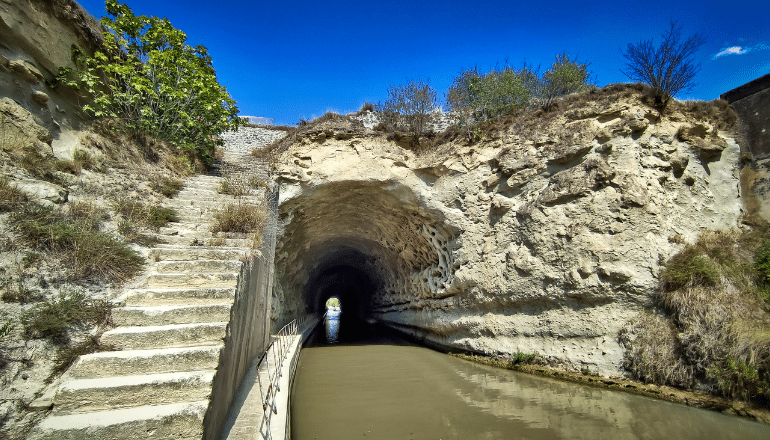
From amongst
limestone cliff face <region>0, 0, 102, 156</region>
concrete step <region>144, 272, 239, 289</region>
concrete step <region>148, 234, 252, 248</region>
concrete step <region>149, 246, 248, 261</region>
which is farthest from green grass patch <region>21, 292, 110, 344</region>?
limestone cliff face <region>0, 0, 102, 156</region>

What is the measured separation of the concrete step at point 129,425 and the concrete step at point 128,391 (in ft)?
0.23

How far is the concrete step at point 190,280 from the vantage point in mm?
4078

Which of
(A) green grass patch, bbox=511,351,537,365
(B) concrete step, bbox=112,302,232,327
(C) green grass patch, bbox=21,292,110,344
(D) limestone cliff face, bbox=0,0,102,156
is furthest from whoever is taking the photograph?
(A) green grass patch, bbox=511,351,537,365

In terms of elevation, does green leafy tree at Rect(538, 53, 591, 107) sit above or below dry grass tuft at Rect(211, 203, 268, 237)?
above

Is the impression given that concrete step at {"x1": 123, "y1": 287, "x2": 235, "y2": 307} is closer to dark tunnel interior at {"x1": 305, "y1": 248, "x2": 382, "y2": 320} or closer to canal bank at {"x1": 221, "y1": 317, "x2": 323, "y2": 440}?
canal bank at {"x1": 221, "y1": 317, "x2": 323, "y2": 440}

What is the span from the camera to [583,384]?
5984mm

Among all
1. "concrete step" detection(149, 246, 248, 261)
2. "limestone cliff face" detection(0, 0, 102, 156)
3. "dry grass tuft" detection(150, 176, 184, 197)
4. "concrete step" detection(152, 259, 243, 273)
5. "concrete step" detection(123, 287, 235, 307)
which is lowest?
"concrete step" detection(123, 287, 235, 307)

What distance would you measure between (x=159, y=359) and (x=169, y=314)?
0.69 metres

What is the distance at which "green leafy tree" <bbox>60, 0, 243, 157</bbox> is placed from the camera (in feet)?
23.2

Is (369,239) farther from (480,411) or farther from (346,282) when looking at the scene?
(346,282)

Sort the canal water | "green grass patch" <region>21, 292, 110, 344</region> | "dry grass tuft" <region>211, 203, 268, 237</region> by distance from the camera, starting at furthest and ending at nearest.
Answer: "dry grass tuft" <region>211, 203, 268, 237</region>
the canal water
"green grass patch" <region>21, 292, 110, 344</region>

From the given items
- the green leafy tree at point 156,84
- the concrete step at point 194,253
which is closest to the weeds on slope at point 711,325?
the concrete step at point 194,253

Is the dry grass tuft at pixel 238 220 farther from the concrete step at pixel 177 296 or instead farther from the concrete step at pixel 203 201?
the concrete step at pixel 177 296

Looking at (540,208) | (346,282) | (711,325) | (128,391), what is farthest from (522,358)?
(346,282)
